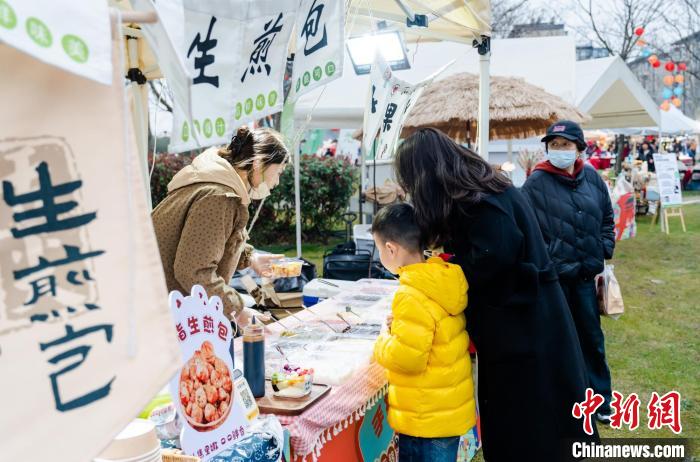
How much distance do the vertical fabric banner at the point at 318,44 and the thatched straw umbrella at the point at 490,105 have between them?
458cm

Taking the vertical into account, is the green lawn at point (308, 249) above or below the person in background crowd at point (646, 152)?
below

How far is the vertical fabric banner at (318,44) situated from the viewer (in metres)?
2.75

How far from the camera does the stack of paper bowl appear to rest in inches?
58.3

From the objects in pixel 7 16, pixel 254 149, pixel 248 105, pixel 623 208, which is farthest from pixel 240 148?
pixel 623 208

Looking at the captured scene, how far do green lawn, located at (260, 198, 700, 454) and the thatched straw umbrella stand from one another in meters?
2.39

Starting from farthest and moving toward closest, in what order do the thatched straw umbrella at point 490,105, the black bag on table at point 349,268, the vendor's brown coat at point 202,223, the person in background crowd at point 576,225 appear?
the thatched straw umbrella at point 490,105, the black bag on table at point 349,268, the person in background crowd at point 576,225, the vendor's brown coat at point 202,223

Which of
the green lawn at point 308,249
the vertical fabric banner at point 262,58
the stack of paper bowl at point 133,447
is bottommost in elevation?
the green lawn at point 308,249

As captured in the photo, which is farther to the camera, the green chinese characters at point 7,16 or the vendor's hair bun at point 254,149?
the vendor's hair bun at point 254,149

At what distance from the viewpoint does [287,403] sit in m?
2.18

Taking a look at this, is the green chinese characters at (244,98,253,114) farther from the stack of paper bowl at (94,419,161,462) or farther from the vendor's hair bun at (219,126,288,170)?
the stack of paper bowl at (94,419,161,462)

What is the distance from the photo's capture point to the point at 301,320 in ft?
10.8

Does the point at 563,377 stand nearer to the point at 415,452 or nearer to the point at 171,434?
the point at 415,452

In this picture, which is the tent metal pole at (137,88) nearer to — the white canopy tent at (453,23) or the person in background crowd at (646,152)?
the white canopy tent at (453,23)

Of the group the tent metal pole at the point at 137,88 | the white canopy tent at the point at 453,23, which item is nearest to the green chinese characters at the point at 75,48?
the tent metal pole at the point at 137,88
